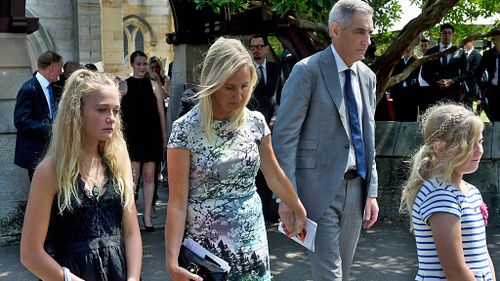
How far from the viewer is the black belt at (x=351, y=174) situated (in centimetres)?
490

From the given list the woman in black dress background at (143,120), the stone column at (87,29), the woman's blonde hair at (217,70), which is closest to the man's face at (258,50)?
the woman in black dress background at (143,120)

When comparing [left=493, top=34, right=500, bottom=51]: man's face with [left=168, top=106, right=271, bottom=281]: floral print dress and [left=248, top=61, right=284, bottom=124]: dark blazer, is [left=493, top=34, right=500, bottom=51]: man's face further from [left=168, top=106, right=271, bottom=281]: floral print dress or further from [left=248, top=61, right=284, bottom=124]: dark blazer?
[left=168, top=106, right=271, bottom=281]: floral print dress

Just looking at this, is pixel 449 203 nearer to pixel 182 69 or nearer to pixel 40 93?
pixel 40 93

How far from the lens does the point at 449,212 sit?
11.6ft

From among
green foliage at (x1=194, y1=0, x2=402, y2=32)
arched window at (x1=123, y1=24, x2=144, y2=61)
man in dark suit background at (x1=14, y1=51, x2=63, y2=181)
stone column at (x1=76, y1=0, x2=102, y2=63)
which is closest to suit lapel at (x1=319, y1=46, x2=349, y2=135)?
green foliage at (x1=194, y1=0, x2=402, y2=32)

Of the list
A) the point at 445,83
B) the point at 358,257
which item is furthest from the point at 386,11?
the point at 358,257

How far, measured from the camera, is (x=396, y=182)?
9375 mm

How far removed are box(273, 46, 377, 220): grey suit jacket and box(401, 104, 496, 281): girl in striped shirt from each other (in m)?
1.08

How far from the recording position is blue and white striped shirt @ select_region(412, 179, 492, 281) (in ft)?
11.8

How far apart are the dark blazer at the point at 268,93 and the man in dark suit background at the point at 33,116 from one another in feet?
6.77

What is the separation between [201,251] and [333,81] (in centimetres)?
144

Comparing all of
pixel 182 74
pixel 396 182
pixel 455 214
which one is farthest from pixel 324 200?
pixel 182 74

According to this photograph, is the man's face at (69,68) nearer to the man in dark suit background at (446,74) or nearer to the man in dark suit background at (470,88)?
the man in dark suit background at (446,74)

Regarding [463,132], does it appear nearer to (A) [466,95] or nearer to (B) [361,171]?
(B) [361,171]
